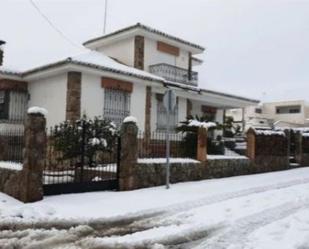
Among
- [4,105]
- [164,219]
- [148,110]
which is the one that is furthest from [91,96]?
[164,219]

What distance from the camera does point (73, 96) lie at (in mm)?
16984

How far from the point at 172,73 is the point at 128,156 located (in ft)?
37.5

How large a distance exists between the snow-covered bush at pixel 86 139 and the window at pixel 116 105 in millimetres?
4143

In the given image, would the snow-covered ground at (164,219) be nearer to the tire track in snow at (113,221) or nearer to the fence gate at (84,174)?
the tire track in snow at (113,221)

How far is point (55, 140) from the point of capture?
538 inches

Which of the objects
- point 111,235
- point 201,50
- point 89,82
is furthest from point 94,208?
point 201,50

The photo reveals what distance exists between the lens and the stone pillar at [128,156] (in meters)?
11.5

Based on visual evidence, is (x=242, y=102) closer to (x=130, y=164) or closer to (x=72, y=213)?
(x=130, y=164)

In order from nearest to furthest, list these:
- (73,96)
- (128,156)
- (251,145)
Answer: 1. (128,156)
2. (73,96)
3. (251,145)

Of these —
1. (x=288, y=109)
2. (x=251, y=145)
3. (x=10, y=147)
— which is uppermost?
(x=288, y=109)

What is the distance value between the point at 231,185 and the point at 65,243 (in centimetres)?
783

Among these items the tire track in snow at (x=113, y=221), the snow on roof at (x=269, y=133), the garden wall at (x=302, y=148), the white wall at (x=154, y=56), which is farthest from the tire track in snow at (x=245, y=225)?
the white wall at (x=154, y=56)

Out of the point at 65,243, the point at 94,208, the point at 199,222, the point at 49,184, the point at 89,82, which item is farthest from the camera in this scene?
the point at 89,82

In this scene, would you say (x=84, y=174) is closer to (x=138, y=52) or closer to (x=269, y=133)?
(x=269, y=133)
